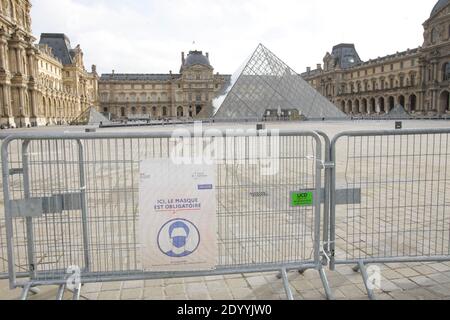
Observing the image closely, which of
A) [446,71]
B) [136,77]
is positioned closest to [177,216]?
[446,71]

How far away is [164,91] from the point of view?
106562 mm

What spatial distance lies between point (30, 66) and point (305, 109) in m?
33.8

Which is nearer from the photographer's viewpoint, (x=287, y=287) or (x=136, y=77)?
(x=287, y=287)

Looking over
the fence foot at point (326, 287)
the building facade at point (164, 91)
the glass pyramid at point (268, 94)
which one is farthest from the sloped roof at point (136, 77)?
the fence foot at point (326, 287)

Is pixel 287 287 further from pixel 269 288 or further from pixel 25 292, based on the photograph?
pixel 25 292

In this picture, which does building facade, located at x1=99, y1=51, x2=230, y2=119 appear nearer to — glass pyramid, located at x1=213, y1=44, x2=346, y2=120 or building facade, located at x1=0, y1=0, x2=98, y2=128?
building facade, located at x1=0, y1=0, x2=98, y2=128

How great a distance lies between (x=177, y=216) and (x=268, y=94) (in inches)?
1573

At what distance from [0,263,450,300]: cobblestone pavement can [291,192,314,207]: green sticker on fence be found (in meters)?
0.76

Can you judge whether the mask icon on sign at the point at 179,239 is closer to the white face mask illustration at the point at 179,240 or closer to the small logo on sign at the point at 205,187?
the white face mask illustration at the point at 179,240

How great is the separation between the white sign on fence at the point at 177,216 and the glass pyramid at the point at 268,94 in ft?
121

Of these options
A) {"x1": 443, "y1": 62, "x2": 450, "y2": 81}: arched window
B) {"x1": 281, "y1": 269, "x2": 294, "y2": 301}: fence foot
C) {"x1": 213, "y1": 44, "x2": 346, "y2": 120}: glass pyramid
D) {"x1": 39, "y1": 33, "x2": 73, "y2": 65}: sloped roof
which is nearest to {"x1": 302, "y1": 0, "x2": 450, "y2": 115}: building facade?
{"x1": 443, "y1": 62, "x2": 450, "y2": 81}: arched window

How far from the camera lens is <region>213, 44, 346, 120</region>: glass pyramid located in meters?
40.8

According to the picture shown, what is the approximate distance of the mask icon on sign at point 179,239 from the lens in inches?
123

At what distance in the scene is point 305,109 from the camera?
4309cm
